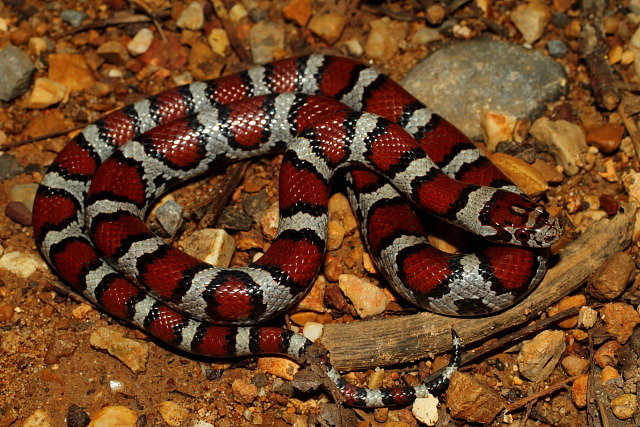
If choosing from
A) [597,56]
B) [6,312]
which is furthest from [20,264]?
Answer: [597,56]

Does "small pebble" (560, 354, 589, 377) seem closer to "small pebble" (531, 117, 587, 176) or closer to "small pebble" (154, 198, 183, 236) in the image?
"small pebble" (531, 117, 587, 176)

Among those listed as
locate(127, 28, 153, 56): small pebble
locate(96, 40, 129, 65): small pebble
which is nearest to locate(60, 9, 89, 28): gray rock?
locate(96, 40, 129, 65): small pebble

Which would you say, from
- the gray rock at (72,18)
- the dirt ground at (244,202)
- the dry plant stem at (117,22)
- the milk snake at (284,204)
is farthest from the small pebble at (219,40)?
the gray rock at (72,18)

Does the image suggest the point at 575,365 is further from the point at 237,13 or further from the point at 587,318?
the point at 237,13

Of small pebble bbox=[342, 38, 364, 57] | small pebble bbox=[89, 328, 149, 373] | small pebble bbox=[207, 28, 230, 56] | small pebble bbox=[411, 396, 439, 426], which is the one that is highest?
small pebble bbox=[342, 38, 364, 57]

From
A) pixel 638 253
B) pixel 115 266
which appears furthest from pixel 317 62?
pixel 638 253

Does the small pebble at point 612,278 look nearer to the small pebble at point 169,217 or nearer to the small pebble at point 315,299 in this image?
the small pebble at point 315,299
